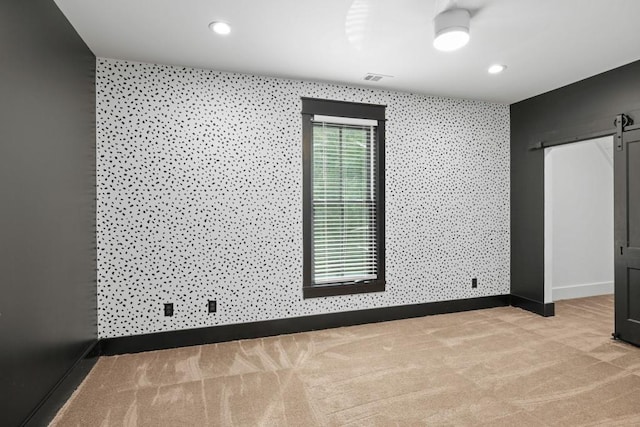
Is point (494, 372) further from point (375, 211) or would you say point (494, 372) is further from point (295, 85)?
point (295, 85)

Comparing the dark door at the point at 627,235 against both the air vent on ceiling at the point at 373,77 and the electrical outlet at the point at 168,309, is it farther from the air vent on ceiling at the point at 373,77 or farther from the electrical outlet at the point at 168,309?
the electrical outlet at the point at 168,309

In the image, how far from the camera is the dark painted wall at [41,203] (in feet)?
6.00

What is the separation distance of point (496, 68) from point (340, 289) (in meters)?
2.71

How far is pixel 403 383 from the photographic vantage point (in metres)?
2.66

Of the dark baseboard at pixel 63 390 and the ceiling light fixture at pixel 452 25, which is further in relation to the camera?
the ceiling light fixture at pixel 452 25

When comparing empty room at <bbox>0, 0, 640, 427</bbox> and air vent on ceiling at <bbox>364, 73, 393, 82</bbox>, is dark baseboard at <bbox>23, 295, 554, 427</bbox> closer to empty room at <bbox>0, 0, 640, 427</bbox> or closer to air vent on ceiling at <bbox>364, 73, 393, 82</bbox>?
empty room at <bbox>0, 0, 640, 427</bbox>

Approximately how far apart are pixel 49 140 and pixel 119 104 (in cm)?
105

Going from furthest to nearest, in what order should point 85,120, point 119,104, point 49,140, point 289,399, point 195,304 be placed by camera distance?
point 195,304, point 119,104, point 85,120, point 289,399, point 49,140

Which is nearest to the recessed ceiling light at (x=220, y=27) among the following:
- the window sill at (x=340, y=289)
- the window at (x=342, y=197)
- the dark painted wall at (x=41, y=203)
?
the dark painted wall at (x=41, y=203)

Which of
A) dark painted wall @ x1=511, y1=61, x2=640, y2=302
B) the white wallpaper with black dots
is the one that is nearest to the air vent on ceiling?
the white wallpaper with black dots

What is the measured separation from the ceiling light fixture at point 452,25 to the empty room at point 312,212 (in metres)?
0.01

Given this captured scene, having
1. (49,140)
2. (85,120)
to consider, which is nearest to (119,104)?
(85,120)

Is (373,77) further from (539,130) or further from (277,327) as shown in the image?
(277,327)

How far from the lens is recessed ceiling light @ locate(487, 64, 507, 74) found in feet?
11.2
